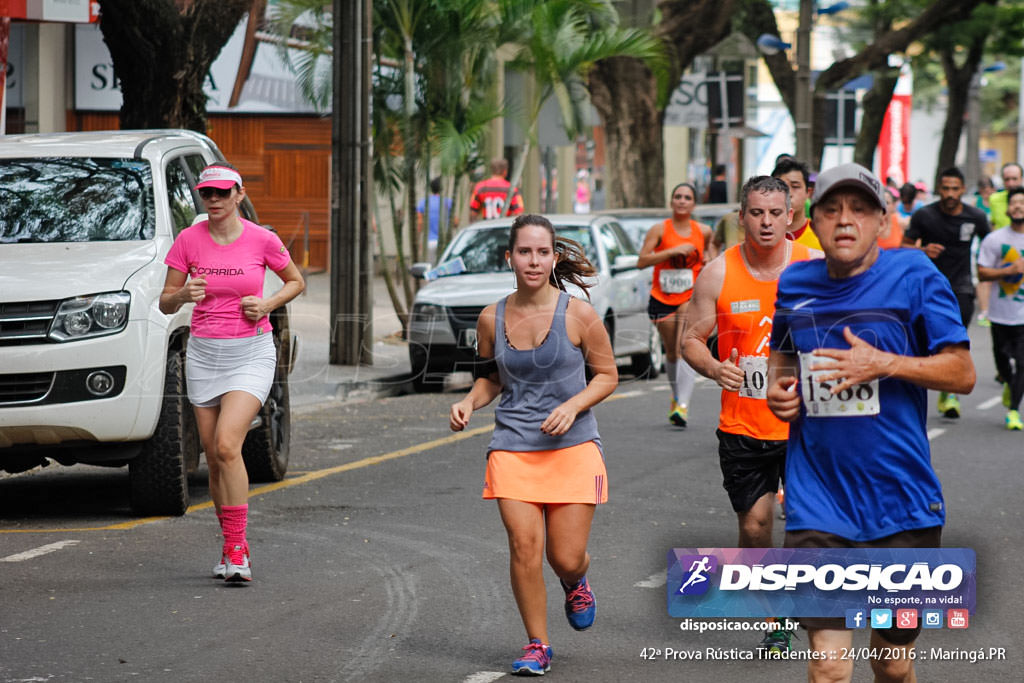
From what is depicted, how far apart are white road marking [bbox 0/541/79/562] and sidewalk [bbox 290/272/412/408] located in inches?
205

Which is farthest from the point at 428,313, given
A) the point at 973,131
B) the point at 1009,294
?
the point at 973,131

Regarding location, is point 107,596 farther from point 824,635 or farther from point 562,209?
point 562,209

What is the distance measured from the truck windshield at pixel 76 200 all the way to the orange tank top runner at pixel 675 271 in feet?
16.0

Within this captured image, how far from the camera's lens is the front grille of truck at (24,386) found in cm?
873

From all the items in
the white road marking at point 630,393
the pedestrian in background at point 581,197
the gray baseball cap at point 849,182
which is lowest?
the white road marking at point 630,393

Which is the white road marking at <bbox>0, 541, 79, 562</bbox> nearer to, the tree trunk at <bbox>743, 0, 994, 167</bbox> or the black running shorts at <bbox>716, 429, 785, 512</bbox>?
the black running shorts at <bbox>716, 429, 785, 512</bbox>

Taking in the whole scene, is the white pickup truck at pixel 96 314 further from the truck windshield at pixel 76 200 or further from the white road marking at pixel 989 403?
the white road marking at pixel 989 403

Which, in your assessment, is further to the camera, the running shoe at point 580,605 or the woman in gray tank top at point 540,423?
the running shoe at point 580,605

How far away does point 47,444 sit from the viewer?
892cm

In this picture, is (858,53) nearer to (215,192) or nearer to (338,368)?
(338,368)

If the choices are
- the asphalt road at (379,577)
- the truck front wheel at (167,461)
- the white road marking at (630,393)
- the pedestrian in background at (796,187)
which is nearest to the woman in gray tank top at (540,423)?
the asphalt road at (379,577)

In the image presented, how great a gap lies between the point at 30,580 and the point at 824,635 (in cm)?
448

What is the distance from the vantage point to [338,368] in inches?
686

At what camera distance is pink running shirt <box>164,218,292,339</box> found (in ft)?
26.0
